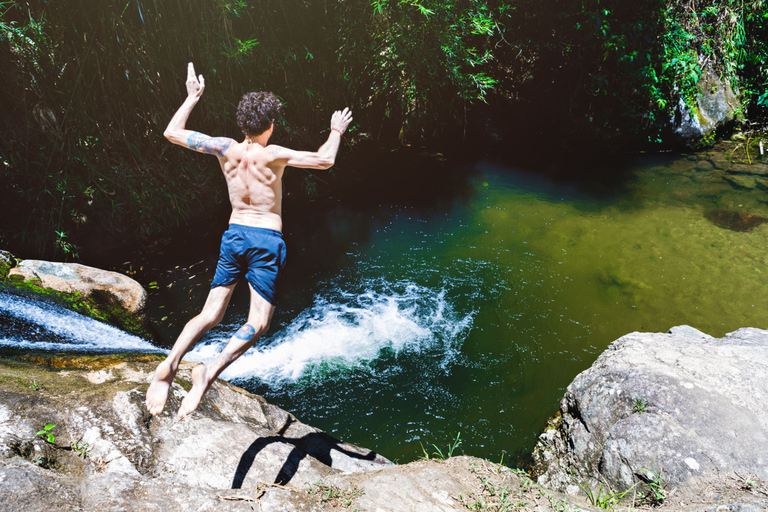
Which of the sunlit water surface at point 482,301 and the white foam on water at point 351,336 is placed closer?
the sunlit water surface at point 482,301

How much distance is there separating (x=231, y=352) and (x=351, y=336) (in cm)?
213

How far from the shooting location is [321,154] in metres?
2.14

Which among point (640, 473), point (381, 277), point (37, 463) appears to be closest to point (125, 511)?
point (37, 463)

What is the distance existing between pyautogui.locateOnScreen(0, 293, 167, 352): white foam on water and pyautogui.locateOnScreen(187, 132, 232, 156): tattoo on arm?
7.36 ft

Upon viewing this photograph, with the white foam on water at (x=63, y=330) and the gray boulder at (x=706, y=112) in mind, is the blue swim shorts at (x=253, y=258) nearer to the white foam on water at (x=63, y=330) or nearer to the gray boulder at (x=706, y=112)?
the white foam on water at (x=63, y=330)

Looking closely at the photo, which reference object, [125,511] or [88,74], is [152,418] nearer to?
[125,511]

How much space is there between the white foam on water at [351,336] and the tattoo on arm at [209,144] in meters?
2.28

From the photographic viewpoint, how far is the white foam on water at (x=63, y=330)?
11.3ft

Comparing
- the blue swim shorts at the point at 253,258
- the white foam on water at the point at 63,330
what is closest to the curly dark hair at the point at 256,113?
the blue swim shorts at the point at 253,258

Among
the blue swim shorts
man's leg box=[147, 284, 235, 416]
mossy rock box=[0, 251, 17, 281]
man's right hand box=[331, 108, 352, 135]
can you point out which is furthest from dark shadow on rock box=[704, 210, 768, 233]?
mossy rock box=[0, 251, 17, 281]

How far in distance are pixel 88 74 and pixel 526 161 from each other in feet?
23.6

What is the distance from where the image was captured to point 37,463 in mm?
1870

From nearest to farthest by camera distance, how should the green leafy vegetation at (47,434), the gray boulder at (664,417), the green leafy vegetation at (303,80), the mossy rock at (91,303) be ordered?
1. the green leafy vegetation at (47,434)
2. the gray boulder at (664,417)
3. the mossy rock at (91,303)
4. the green leafy vegetation at (303,80)

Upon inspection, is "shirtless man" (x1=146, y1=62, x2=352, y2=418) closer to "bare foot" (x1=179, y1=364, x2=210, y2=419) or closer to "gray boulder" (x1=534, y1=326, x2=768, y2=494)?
"bare foot" (x1=179, y1=364, x2=210, y2=419)
